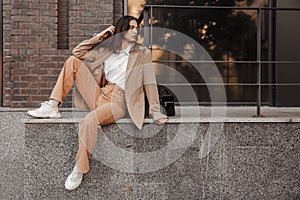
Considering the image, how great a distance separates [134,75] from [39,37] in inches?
68.1

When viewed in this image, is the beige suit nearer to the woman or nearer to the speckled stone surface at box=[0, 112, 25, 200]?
the woman

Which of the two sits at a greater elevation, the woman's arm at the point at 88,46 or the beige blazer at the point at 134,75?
the woman's arm at the point at 88,46

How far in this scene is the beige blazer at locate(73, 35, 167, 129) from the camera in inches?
177

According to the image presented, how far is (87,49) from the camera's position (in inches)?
182

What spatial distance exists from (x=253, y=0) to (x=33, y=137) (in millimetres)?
4119

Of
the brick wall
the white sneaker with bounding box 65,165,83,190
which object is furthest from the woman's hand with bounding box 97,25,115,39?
the white sneaker with bounding box 65,165,83,190

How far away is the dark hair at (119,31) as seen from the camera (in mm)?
4609

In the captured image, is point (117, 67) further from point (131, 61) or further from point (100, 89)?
point (100, 89)

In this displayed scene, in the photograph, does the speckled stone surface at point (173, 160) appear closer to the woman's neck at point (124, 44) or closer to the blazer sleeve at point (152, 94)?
the blazer sleeve at point (152, 94)

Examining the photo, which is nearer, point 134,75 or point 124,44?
point 134,75

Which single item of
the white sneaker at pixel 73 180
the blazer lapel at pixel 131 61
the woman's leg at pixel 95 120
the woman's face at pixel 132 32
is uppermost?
the woman's face at pixel 132 32

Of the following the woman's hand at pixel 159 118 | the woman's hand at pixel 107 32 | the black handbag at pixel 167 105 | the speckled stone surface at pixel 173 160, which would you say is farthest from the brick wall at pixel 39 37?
the woman's hand at pixel 159 118

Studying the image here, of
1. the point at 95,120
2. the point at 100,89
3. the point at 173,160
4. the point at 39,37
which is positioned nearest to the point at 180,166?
the point at 173,160

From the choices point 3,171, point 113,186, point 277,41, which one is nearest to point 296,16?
point 277,41
